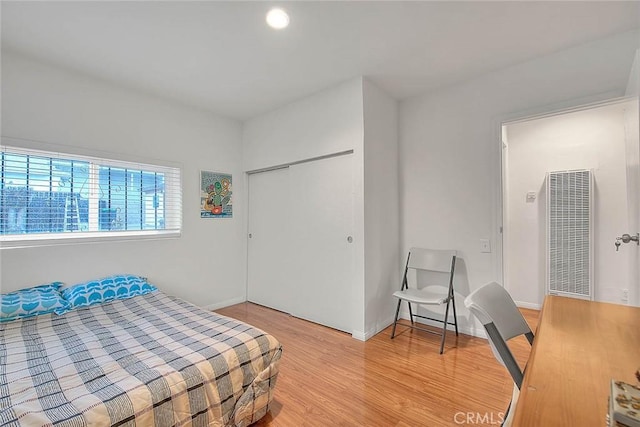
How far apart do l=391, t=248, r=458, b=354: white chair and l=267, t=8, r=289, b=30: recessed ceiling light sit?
2.41 meters

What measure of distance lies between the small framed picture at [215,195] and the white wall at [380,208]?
6.66ft

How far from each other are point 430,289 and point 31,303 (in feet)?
11.5

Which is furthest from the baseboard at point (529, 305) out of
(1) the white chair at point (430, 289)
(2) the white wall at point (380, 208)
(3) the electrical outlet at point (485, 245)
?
(2) the white wall at point (380, 208)

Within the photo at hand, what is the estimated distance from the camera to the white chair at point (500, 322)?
39.6 inches

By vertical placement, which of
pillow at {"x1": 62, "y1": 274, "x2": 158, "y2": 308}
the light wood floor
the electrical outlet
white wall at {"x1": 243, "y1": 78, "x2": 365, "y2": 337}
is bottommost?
the light wood floor

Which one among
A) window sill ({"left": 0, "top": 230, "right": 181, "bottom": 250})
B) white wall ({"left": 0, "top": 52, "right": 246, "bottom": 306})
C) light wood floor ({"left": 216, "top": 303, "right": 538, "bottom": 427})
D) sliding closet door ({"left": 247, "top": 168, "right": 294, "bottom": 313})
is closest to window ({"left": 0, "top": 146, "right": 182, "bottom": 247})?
window sill ({"left": 0, "top": 230, "right": 181, "bottom": 250})

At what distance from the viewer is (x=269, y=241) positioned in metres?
3.64

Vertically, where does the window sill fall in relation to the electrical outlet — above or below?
above

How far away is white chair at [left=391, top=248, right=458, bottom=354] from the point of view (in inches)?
99.3

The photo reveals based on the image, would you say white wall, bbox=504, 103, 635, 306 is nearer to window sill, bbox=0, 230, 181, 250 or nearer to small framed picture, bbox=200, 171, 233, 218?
small framed picture, bbox=200, 171, 233, 218

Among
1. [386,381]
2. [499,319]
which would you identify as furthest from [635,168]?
[386,381]

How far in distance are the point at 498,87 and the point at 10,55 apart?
4.26 m

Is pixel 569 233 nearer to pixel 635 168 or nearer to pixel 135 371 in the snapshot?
pixel 635 168

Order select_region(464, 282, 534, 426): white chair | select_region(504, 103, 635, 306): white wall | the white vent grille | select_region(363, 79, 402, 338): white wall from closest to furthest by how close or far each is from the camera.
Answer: select_region(464, 282, 534, 426): white chair
select_region(363, 79, 402, 338): white wall
select_region(504, 103, 635, 306): white wall
the white vent grille
